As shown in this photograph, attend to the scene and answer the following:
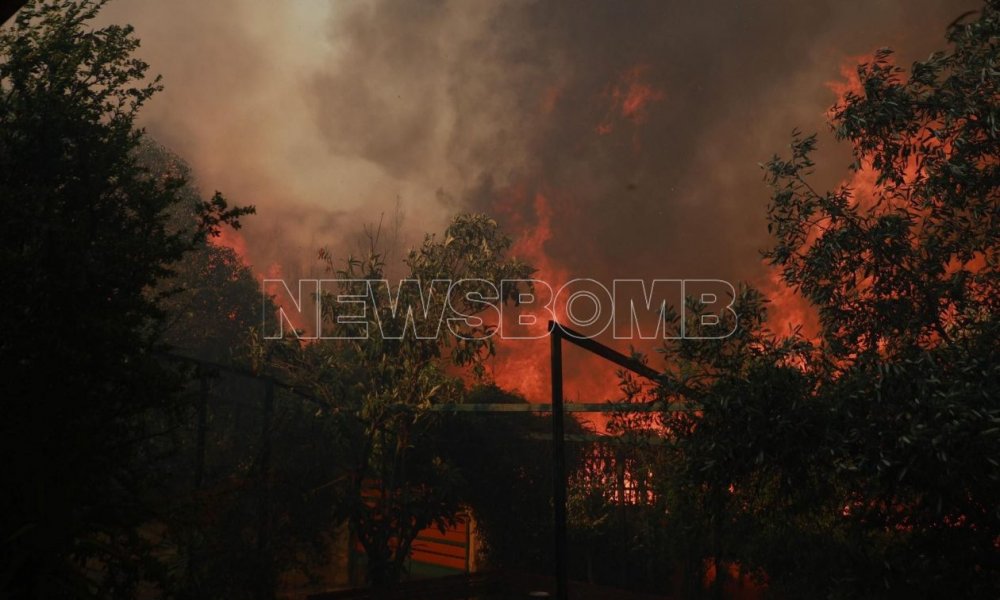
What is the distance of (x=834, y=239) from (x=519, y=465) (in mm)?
9606

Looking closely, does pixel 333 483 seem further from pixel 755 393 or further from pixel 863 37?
pixel 863 37

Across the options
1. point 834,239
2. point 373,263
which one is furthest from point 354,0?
point 834,239

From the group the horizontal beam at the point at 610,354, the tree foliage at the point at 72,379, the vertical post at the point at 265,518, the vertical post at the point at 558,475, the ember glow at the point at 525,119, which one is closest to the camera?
the tree foliage at the point at 72,379

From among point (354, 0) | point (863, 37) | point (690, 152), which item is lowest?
point (690, 152)

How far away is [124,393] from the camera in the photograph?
6266mm

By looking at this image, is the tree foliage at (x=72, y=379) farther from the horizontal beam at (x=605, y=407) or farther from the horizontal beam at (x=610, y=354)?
the horizontal beam at (x=605, y=407)

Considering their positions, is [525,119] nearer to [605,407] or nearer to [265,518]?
[265,518]

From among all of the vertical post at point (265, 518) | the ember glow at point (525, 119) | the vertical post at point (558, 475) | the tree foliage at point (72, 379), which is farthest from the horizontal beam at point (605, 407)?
the ember glow at point (525, 119)

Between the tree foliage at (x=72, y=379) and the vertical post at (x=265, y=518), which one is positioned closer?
the tree foliage at (x=72, y=379)

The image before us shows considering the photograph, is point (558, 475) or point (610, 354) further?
point (610, 354)

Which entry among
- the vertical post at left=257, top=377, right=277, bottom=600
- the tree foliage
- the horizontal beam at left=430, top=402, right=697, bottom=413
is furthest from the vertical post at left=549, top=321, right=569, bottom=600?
the vertical post at left=257, top=377, right=277, bottom=600

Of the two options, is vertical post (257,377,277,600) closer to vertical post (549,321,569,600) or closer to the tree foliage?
vertical post (549,321,569,600)

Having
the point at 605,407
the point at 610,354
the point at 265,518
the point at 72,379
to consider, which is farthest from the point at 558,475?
the point at 265,518

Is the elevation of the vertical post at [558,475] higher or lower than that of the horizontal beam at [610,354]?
lower
